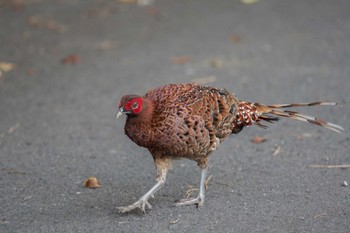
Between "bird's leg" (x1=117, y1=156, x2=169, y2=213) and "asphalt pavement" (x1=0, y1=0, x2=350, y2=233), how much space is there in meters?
0.07

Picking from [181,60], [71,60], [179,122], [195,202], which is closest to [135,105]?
[179,122]

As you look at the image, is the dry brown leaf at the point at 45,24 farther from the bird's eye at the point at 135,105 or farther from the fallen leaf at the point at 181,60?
the bird's eye at the point at 135,105

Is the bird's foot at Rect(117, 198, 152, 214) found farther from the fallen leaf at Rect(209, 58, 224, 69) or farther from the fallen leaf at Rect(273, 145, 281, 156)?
the fallen leaf at Rect(209, 58, 224, 69)

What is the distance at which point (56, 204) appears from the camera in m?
5.07

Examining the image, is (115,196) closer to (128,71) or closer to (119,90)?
(119,90)

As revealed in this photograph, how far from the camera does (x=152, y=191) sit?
193 inches

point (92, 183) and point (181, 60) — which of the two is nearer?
point (92, 183)

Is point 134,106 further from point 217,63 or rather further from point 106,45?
point 106,45

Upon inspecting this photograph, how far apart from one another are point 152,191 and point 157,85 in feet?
10.8

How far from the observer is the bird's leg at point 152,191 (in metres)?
4.80

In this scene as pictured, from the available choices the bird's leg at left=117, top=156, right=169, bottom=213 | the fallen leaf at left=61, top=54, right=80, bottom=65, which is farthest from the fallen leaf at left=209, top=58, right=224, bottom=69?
the bird's leg at left=117, top=156, right=169, bottom=213

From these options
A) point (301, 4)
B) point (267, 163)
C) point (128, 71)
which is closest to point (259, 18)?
point (301, 4)

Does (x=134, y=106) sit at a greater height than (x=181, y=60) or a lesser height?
greater

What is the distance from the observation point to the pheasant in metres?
4.65
